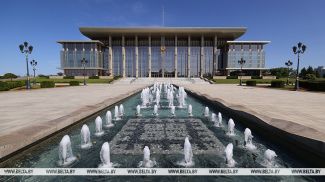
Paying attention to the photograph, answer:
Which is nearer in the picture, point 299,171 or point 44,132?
point 299,171

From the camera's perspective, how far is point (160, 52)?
8325cm

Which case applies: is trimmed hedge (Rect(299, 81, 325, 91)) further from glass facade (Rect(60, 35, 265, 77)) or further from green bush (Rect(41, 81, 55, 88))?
glass facade (Rect(60, 35, 265, 77))

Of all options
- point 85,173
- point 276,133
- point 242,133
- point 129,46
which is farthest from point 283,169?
point 129,46

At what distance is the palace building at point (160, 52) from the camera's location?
3083 inches

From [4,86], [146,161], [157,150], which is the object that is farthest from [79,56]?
[146,161]

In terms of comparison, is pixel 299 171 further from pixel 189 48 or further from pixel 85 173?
pixel 189 48

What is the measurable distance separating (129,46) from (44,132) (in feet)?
262

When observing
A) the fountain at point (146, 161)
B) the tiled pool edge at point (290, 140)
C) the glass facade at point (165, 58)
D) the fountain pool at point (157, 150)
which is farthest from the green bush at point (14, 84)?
the glass facade at point (165, 58)

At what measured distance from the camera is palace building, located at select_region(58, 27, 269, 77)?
78.3 m

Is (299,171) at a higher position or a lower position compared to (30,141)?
lower

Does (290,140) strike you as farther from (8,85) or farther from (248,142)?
(8,85)

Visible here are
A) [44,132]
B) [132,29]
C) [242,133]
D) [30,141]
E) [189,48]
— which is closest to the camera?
[30,141]

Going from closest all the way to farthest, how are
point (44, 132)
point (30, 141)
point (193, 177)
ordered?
point (193, 177), point (30, 141), point (44, 132)

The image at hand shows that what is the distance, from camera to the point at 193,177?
4988 millimetres
